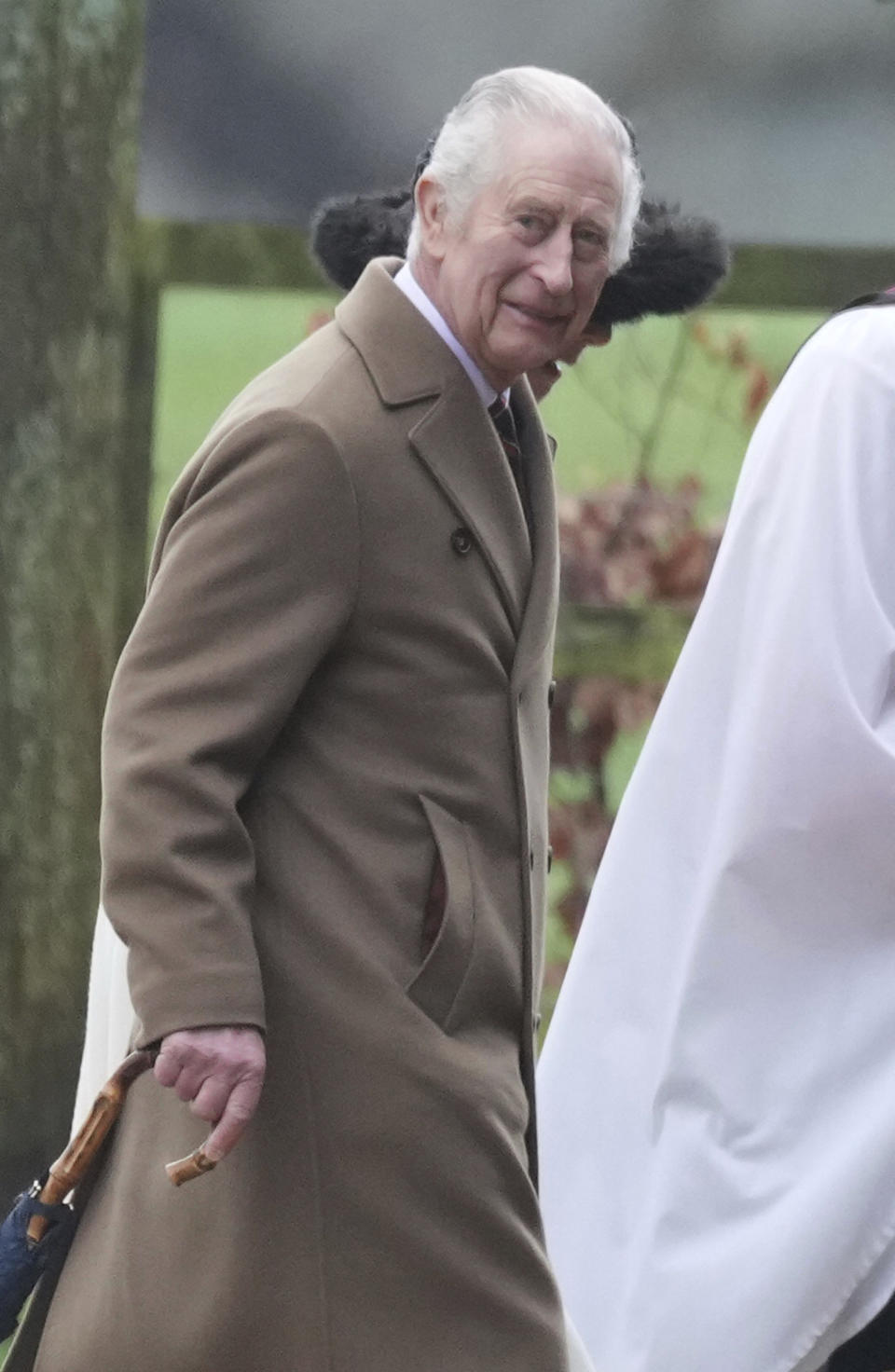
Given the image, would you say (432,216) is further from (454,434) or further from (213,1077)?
(213,1077)

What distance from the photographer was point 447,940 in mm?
2969

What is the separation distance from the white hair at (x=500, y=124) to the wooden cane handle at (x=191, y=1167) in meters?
1.06

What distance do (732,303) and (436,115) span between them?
0.70 meters

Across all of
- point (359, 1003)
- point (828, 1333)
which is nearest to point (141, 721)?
point (359, 1003)

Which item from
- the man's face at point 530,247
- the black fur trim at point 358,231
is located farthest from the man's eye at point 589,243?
the black fur trim at point 358,231

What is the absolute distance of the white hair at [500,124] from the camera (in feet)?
10.3

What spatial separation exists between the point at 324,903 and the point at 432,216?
2.56 ft

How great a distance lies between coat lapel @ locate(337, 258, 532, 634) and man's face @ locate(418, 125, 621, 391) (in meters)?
0.06

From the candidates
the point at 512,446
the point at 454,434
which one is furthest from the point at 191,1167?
the point at 512,446

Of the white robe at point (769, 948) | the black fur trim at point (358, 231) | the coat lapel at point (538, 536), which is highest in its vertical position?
the black fur trim at point (358, 231)

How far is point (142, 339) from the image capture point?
228 inches

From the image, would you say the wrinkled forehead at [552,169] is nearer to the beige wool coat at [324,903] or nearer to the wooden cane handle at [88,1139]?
the beige wool coat at [324,903]

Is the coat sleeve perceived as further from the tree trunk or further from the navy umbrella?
the tree trunk

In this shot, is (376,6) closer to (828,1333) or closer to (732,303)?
(732,303)
